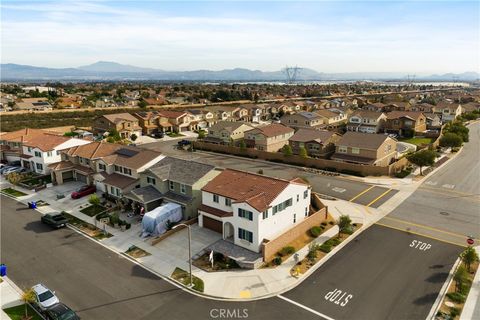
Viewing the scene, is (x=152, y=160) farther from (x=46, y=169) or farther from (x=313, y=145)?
(x=313, y=145)

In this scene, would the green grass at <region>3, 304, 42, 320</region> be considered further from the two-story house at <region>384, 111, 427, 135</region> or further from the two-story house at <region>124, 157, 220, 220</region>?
the two-story house at <region>384, 111, 427, 135</region>

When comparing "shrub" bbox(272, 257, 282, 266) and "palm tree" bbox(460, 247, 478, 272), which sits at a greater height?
"palm tree" bbox(460, 247, 478, 272)

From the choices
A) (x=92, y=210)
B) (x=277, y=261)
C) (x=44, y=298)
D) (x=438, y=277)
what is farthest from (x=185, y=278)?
(x=438, y=277)

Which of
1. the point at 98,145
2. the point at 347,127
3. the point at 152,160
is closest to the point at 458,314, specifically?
the point at 152,160

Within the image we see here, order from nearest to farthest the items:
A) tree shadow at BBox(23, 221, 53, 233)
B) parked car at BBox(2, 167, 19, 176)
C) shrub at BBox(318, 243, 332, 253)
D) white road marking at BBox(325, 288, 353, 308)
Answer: white road marking at BBox(325, 288, 353, 308) < shrub at BBox(318, 243, 332, 253) < tree shadow at BBox(23, 221, 53, 233) < parked car at BBox(2, 167, 19, 176)

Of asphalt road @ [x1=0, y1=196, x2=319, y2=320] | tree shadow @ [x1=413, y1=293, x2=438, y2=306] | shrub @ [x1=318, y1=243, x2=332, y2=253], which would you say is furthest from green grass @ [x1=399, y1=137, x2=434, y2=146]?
asphalt road @ [x1=0, y1=196, x2=319, y2=320]

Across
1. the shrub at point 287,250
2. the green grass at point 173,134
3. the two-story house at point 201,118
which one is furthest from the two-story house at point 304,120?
the shrub at point 287,250

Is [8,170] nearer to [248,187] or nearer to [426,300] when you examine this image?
[248,187]
